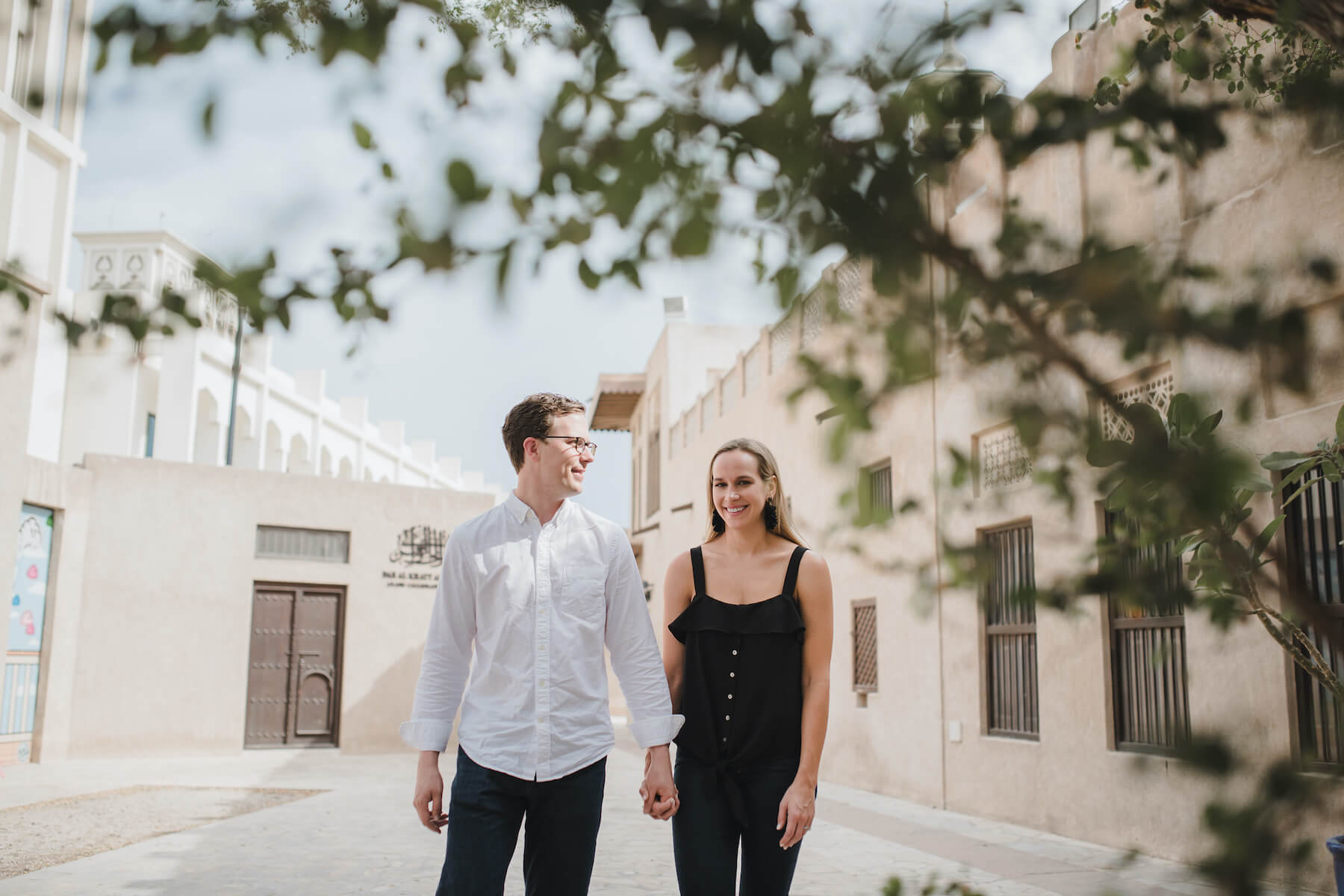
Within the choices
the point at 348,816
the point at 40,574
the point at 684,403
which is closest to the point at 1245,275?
the point at 348,816

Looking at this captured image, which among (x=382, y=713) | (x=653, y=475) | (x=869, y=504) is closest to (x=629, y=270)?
(x=869, y=504)

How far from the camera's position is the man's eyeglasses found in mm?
3092

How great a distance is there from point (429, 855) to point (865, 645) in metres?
6.24

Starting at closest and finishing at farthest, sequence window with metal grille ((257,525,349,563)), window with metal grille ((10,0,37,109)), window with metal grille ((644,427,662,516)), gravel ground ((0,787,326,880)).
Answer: window with metal grille ((10,0,37,109)) → gravel ground ((0,787,326,880)) → window with metal grille ((257,525,349,563)) → window with metal grille ((644,427,662,516))

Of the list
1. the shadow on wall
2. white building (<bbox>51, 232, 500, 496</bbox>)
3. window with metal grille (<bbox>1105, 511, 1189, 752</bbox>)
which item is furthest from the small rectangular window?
the shadow on wall

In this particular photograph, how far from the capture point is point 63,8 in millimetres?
1482

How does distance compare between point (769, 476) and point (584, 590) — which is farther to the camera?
point (769, 476)

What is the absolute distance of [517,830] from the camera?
2799 mm

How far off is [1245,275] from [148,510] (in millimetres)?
17456

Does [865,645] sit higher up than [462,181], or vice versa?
[462,181]

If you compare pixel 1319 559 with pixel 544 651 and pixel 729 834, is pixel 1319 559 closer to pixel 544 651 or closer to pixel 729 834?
pixel 729 834

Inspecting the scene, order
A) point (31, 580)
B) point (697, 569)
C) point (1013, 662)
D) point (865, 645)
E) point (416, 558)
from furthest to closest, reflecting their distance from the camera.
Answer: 1. point (416, 558)
2. point (31, 580)
3. point (865, 645)
4. point (1013, 662)
5. point (697, 569)

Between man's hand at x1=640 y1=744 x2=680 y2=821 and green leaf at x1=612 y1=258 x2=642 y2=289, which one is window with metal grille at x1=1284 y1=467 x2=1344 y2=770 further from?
green leaf at x1=612 y1=258 x2=642 y2=289

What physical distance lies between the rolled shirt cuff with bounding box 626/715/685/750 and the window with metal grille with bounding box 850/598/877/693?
30.1 feet
